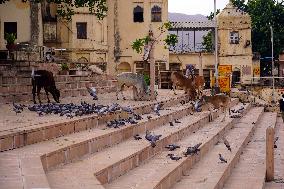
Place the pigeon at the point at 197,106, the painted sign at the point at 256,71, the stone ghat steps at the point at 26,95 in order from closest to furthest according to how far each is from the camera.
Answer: the stone ghat steps at the point at 26,95
the pigeon at the point at 197,106
the painted sign at the point at 256,71

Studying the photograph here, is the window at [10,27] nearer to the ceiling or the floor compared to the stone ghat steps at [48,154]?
nearer to the ceiling

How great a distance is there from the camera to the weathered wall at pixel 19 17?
31562 millimetres

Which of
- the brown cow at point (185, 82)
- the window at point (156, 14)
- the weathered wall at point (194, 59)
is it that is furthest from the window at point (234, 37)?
the brown cow at point (185, 82)

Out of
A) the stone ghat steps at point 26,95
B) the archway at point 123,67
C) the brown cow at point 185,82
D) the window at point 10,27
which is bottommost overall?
the stone ghat steps at point 26,95

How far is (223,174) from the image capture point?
8.24m

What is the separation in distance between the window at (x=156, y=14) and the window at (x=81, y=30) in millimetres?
6448

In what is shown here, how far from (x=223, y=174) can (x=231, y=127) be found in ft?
22.1

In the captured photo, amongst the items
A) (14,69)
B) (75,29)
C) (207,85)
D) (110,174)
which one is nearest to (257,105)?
(207,85)

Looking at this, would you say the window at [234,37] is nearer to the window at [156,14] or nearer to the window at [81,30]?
the window at [156,14]

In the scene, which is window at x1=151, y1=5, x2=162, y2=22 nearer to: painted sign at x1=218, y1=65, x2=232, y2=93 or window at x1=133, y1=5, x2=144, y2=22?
window at x1=133, y1=5, x2=144, y2=22

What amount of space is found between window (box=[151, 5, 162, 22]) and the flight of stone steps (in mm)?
29869

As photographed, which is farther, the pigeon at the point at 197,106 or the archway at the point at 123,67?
the archway at the point at 123,67

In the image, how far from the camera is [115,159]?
7.04 meters

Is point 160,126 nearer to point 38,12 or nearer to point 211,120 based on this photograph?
point 211,120
